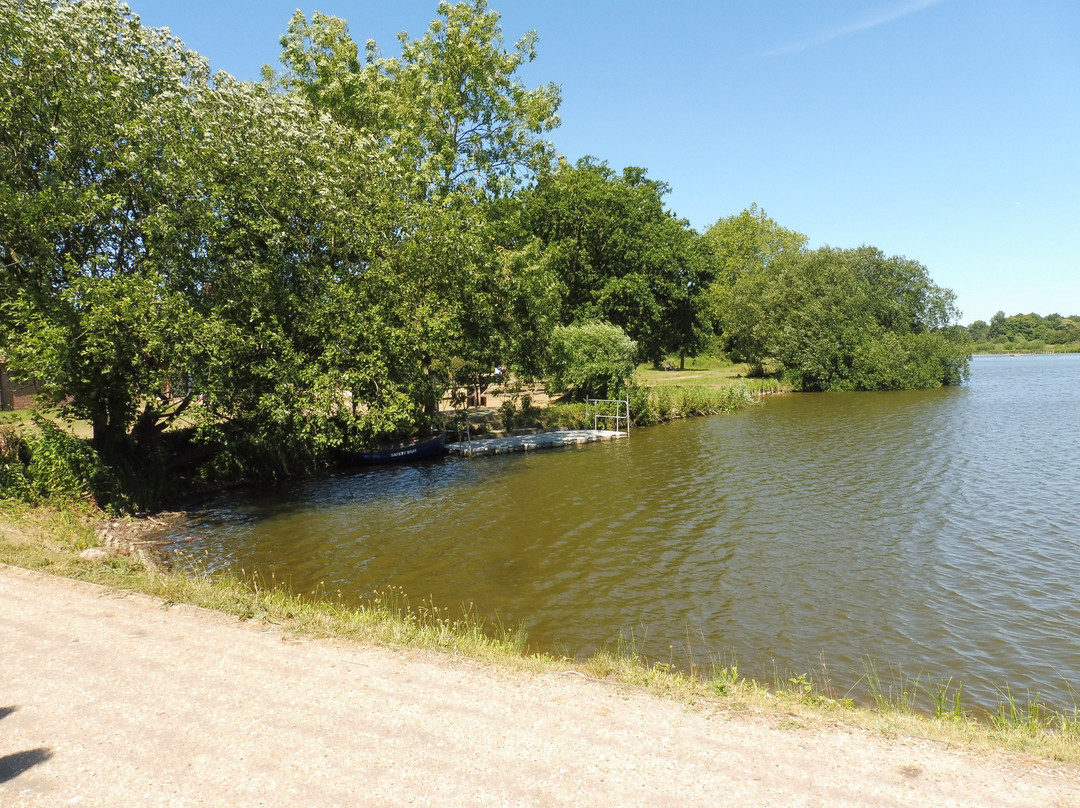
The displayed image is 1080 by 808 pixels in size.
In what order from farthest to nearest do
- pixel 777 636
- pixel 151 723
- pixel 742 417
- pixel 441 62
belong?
1. pixel 742 417
2. pixel 441 62
3. pixel 777 636
4. pixel 151 723

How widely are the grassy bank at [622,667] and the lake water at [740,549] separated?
1.73ft

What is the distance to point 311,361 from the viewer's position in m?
21.4

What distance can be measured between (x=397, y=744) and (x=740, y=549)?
12.2m

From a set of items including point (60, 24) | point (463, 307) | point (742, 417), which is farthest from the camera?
point (742, 417)

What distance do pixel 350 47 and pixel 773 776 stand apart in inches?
1570

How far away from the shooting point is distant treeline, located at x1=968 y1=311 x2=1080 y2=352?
6348 inches

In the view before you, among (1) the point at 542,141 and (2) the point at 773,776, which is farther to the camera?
(1) the point at 542,141

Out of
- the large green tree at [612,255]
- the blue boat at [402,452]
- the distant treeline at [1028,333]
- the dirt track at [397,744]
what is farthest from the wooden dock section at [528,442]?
the distant treeline at [1028,333]

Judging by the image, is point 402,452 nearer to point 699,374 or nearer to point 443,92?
point 443,92

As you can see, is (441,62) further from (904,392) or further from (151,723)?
(904,392)

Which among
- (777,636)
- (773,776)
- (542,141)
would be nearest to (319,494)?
(777,636)

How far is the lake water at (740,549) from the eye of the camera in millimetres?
11305

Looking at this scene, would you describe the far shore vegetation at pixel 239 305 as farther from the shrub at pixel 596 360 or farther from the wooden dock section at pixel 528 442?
the shrub at pixel 596 360

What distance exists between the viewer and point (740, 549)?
54.6 ft
